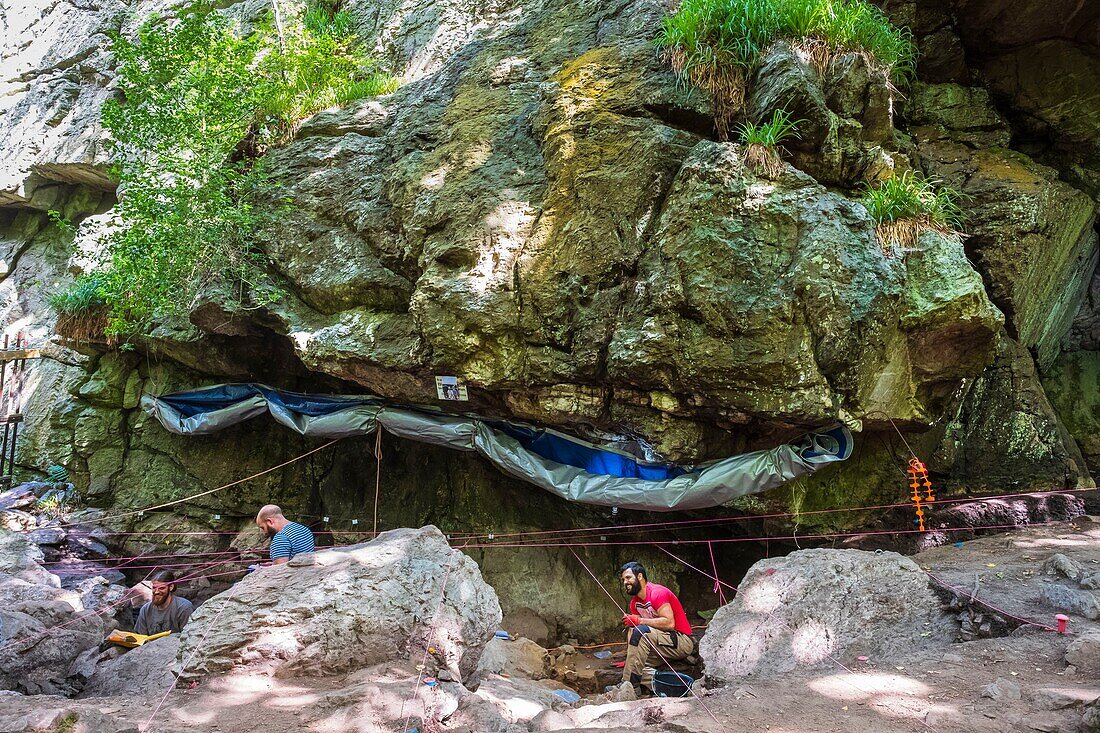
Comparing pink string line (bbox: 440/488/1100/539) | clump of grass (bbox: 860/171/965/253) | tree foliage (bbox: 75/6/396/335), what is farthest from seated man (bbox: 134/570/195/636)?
clump of grass (bbox: 860/171/965/253)

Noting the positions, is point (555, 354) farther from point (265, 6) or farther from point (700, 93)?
point (265, 6)

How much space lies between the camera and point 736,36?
5.75 m

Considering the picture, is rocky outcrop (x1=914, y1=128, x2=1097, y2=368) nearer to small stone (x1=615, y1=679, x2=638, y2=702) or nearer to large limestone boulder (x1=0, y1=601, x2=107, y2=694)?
small stone (x1=615, y1=679, x2=638, y2=702)

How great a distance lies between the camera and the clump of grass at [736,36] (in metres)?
5.72

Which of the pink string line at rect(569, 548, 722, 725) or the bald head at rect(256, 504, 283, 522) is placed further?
the bald head at rect(256, 504, 283, 522)

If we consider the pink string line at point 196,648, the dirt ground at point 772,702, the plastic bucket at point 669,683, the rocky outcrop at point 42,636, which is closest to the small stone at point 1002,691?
the dirt ground at point 772,702

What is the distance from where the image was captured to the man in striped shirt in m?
4.70

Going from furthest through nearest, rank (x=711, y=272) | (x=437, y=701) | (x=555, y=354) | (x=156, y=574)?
(x=156, y=574)
(x=555, y=354)
(x=711, y=272)
(x=437, y=701)

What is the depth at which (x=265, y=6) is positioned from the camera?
10.4m

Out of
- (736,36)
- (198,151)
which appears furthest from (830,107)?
(198,151)

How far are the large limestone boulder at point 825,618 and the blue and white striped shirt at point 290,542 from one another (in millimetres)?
3069

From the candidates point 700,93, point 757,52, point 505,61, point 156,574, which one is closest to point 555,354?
point 700,93

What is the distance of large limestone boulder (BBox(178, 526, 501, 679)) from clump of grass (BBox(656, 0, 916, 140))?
4.59m

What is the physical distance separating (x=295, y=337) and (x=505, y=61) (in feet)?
13.0
